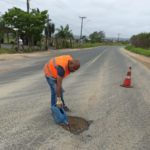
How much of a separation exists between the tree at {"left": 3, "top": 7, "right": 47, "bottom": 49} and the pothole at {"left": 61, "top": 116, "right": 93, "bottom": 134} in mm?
29311

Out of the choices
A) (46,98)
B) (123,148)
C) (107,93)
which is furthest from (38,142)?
(107,93)

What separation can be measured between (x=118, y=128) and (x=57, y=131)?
48.8 inches

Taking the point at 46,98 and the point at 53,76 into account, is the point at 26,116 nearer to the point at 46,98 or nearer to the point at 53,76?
the point at 53,76

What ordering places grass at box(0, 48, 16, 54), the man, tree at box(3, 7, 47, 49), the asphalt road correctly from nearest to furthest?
the asphalt road
the man
grass at box(0, 48, 16, 54)
tree at box(3, 7, 47, 49)

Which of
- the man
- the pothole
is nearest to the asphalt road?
the pothole

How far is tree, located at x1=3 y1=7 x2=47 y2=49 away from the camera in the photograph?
3475 centimetres

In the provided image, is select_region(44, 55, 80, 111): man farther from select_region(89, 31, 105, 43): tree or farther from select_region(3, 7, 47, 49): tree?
select_region(89, 31, 105, 43): tree

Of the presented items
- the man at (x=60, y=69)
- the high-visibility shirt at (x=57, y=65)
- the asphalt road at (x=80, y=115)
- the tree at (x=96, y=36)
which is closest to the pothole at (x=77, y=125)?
the asphalt road at (x=80, y=115)

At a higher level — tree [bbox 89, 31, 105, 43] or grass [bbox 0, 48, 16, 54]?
grass [bbox 0, 48, 16, 54]

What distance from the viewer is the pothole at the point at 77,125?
602 centimetres

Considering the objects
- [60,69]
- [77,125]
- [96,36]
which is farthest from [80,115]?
[96,36]

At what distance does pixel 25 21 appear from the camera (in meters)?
35.1

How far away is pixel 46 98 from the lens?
8.88m

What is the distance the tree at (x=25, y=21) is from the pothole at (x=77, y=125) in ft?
96.2
